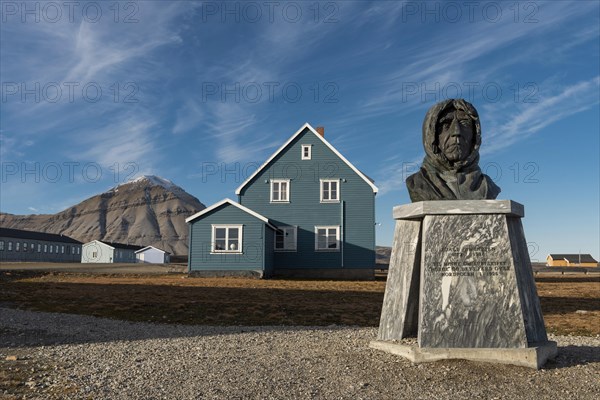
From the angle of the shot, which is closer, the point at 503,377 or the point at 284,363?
the point at 503,377

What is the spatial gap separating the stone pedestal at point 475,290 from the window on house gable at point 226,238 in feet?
69.3

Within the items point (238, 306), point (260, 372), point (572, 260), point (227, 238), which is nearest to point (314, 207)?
point (227, 238)

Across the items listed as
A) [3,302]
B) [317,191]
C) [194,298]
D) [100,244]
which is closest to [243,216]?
[317,191]

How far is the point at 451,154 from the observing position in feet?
22.4

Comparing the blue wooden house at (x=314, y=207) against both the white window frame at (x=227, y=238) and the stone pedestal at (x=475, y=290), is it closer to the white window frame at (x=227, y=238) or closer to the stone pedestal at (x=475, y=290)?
the white window frame at (x=227, y=238)

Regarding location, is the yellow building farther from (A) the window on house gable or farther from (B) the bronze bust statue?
(B) the bronze bust statue

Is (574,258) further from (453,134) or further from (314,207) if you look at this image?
(453,134)

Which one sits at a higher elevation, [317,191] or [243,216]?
[317,191]

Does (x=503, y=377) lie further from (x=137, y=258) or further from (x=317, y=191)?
(x=137, y=258)

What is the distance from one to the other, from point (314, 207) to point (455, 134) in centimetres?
2325

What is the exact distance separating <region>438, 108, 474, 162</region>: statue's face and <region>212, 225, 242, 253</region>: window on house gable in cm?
2082

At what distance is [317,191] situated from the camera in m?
29.9

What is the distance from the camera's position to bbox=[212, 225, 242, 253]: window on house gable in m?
27.0

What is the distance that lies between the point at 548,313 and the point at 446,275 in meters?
8.93
